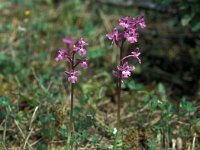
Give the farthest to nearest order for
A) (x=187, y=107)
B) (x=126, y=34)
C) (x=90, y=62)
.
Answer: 1. (x=90, y=62)
2. (x=187, y=107)
3. (x=126, y=34)

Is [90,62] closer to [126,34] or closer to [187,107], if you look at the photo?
[187,107]

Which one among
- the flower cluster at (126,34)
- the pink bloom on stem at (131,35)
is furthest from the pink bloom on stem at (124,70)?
the pink bloom on stem at (131,35)

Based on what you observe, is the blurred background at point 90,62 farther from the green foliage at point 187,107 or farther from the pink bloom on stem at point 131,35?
the pink bloom on stem at point 131,35

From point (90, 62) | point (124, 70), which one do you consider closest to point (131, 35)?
point (124, 70)

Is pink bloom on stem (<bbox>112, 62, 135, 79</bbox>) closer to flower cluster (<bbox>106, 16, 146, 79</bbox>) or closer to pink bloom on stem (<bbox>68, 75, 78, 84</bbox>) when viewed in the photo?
flower cluster (<bbox>106, 16, 146, 79</bbox>)

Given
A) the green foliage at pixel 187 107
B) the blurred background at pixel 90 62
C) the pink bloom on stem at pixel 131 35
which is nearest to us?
the pink bloom on stem at pixel 131 35

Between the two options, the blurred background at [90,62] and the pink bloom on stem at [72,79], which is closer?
the pink bloom on stem at [72,79]

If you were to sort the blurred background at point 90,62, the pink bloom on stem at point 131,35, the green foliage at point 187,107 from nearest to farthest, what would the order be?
the pink bloom on stem at point 131,35 < the green foliage at point 187,107 < the blurred background at point 90,62

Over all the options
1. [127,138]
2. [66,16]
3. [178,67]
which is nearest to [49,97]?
[127,138]

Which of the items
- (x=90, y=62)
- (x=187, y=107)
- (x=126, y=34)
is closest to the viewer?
(x=126, y=34)
